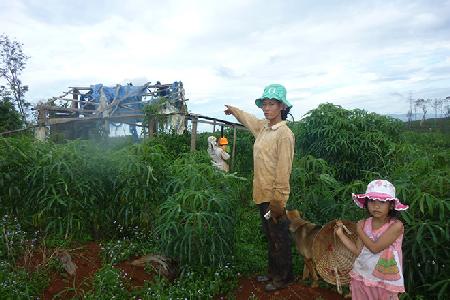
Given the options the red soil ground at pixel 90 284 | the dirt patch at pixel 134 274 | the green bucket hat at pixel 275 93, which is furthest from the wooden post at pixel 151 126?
the green bucket hat at pixel 275 93

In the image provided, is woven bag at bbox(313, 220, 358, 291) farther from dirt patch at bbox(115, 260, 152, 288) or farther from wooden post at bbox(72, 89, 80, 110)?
wooden post at bbox(72, 89, 80, 110)

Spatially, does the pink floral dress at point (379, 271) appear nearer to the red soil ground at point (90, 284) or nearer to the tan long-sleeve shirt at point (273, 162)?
the red soil ground at point (90, 284)

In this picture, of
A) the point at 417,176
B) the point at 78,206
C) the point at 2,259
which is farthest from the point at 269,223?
the point at 2,259

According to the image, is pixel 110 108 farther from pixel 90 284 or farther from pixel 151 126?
pixel 90 284

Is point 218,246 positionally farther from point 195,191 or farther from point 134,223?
point 134,223

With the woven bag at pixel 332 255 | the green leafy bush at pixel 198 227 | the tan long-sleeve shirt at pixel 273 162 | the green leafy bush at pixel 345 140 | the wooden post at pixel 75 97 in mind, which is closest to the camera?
the woven bag at pixel 332 255

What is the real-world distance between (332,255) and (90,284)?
2054 millimetres

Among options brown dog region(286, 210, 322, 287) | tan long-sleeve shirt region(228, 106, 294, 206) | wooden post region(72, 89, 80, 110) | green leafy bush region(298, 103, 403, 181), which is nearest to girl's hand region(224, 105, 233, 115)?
tan long-sleeve shirt region(228, 106, 294, 206)

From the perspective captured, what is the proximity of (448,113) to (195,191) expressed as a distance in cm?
4002

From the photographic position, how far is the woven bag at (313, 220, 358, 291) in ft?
10.3

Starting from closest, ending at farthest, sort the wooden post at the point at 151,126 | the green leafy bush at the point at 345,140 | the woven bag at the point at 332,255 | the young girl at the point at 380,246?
1. the young girl at the point at 380,246
2. the woven bag at the point at 332,255
3. the green leafy bush at the point at 345,140
4. the wooden post at the point at 151,126

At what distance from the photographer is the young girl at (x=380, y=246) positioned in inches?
102

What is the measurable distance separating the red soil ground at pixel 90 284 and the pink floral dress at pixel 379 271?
0.57 meters

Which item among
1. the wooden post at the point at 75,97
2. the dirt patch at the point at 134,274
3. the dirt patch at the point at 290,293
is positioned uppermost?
the wooden post at the point at 75,97
